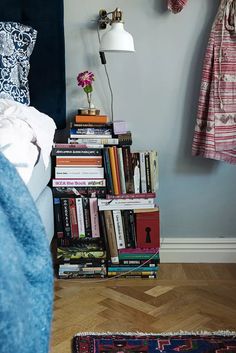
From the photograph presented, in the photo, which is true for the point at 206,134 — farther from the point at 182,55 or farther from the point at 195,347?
the point at 195,347

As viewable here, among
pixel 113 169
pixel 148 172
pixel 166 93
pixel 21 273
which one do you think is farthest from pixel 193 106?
pixel 21 273

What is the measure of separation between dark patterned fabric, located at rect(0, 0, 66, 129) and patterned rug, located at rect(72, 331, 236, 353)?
1.14 m

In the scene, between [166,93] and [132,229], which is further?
[166,93]

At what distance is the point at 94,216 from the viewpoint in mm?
2131

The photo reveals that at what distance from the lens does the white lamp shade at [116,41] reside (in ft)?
6.44

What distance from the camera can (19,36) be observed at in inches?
80.8

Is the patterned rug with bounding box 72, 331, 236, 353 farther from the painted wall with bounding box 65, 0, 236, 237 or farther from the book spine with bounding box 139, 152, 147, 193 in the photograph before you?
the painted wall with bounding box 65, 0, 236, 237

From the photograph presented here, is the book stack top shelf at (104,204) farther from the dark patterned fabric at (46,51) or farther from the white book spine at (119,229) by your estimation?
the dark patterned fabric at (46,51)

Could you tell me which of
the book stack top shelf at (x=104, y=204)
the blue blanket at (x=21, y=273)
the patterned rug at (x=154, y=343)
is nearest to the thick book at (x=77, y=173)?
the book stack top shelf at (x=104, y=204)

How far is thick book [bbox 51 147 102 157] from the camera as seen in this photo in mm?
2098

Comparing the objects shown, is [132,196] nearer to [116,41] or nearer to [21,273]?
[116,41]

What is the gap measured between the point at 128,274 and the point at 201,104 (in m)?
0.93

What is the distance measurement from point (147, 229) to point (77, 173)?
1.45 ft

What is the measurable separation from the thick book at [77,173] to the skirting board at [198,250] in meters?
0.59
